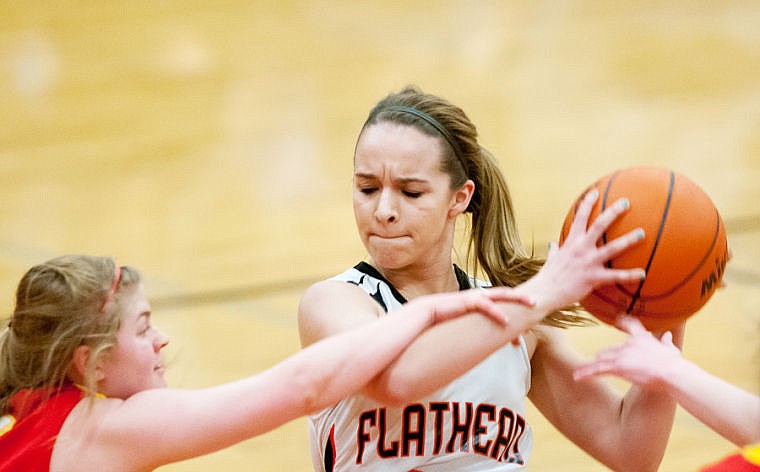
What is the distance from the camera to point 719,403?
3016 millimetres

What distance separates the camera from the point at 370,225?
3.68 meters

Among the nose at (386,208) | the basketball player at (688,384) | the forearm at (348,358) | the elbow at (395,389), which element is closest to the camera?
the basketball player at (688,384)

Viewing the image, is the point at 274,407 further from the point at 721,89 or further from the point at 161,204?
the point at 721,89

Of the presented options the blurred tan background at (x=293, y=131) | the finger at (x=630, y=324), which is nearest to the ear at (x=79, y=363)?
the finger at (x=630, y=324)

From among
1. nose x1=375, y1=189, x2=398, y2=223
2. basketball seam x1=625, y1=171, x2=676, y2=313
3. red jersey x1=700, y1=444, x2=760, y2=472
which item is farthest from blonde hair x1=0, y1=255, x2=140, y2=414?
red jersey x1=700, y1=444, x2=760, y2=472

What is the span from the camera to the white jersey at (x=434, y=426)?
3.67 metres

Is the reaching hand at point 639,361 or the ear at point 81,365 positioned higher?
the ear at point 81,365

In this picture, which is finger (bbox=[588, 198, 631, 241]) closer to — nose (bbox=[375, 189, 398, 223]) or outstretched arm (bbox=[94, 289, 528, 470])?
outstretched arm (bbox=[94, 289, 528, 470])

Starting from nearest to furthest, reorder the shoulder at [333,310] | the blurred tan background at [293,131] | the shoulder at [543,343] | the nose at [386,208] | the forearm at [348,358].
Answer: the forearm at [348,358]
the shoulder at [333,310]
the nose at [386,208]
the shoulder at [543,343]
the blurred tan background at [293,131]

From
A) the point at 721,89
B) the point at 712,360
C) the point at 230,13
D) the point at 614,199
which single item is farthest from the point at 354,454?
the point at 230,13

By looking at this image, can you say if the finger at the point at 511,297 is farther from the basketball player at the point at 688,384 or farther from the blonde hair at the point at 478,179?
the blonde hair at the point at 478,179

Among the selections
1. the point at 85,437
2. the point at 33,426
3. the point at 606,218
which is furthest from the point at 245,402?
the point at 606,218

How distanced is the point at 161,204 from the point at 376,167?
3878 millimetres

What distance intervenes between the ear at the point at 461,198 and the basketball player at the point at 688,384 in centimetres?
75
